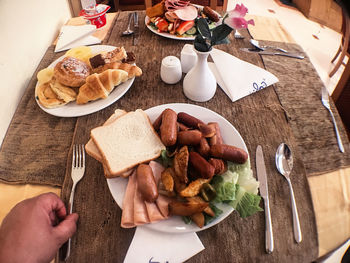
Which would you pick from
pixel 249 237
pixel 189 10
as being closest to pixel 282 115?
pixel 249 237

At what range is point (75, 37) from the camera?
160 cm

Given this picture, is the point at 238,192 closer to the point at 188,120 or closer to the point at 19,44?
the point at 188,120

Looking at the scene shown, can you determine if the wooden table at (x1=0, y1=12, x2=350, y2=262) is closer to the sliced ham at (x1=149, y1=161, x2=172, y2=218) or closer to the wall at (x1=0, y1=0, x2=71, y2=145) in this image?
the wall at (x1=0, y1=0, x2=71, y2=145)

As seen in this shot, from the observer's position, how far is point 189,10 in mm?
1654

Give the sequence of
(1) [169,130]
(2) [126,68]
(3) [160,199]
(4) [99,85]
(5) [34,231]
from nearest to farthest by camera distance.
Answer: (5) [34,231] → (3) [160,199] → (1) [169,130] → (4) [99,85] → (2) [126,68]

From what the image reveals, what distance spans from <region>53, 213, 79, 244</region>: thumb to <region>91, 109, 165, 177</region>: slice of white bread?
207mm

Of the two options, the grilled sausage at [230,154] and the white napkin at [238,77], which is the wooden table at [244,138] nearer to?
the white napkin at [238,77]

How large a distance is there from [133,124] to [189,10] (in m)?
1.15

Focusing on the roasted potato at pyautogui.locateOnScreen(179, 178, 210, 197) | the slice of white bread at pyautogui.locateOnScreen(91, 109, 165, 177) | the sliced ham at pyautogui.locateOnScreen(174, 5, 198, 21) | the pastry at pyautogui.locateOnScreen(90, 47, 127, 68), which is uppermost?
the sliced ham at pyautogui.locateOnScreen(174, 5, 198, 21)

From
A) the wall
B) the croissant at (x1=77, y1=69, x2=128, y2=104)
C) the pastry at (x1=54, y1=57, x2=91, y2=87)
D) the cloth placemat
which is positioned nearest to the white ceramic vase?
the cloth placemat

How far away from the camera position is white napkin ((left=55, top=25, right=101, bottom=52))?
1561mm

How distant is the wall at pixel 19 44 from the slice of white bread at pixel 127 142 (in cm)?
60

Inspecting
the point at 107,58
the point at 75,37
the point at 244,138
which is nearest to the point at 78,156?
the point at 107,58

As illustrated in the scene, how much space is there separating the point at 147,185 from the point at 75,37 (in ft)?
4.52
